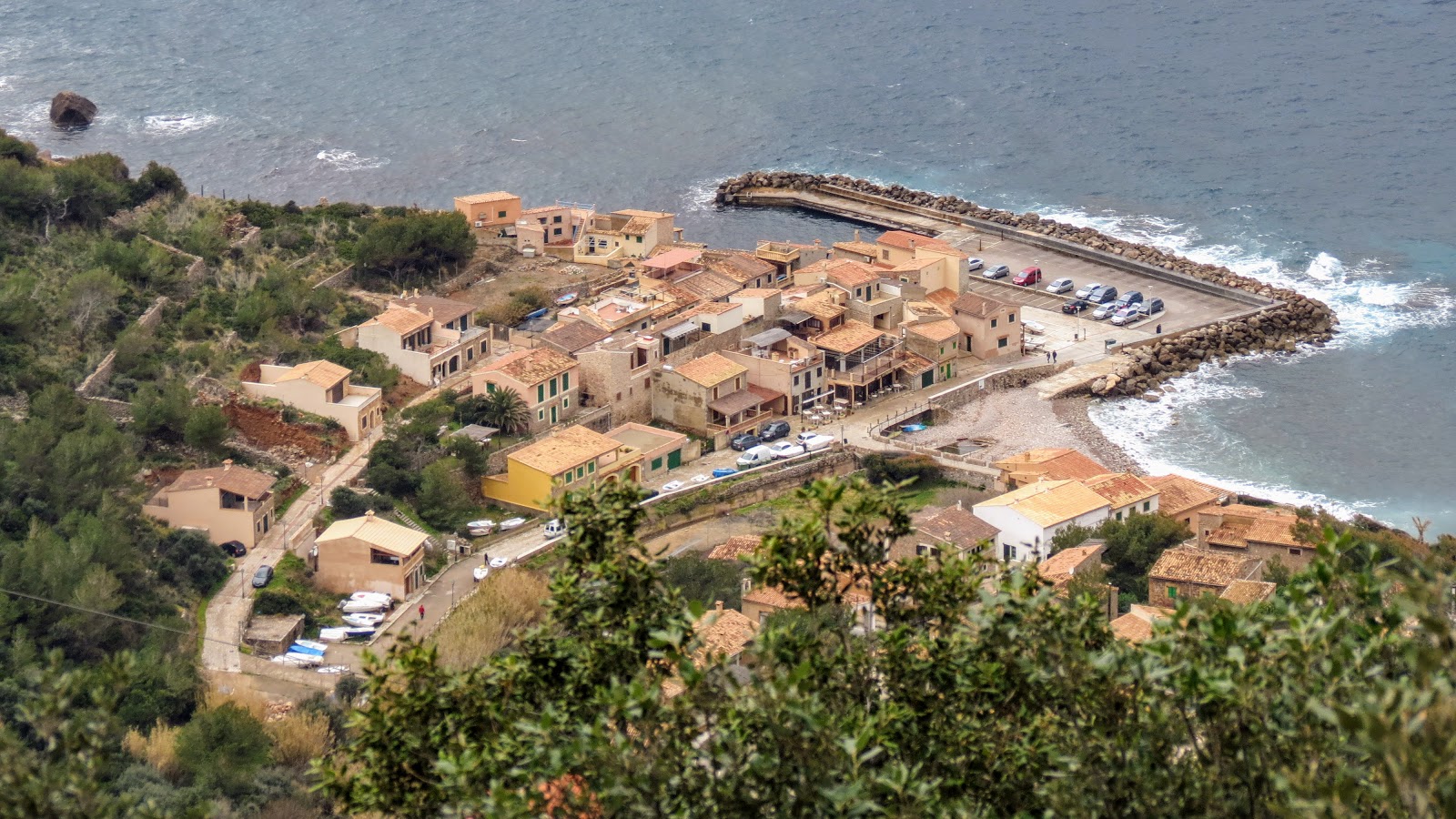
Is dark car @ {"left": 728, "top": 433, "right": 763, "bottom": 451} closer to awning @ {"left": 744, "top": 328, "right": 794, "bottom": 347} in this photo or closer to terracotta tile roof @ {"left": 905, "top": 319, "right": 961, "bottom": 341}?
awning @ {"left": 744, "top": 328, "right": 794, "bottom": 347}

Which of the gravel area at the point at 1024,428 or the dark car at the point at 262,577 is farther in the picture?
the gravel area at the point at 1024,428

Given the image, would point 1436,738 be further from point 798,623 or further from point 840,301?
point 840,301

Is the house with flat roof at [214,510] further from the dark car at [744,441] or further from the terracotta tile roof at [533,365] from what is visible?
the dark car at [744,441]

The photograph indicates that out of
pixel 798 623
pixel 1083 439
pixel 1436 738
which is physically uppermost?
pixel 1436 738

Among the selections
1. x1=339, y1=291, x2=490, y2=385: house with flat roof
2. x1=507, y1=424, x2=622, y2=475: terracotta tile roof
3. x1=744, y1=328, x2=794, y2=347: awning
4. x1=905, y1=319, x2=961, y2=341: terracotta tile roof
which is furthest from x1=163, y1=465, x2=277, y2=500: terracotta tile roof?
x1=905, y1=319, x2=961, y2=341: terracotta tile roof

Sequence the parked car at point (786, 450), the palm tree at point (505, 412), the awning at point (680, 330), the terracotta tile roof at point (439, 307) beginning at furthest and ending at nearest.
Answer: the terracotta tile roof at point (439, 307)
the awning at point (680, 330)
the parked car at point (786, 450)
the palm tree at point (505, 412)

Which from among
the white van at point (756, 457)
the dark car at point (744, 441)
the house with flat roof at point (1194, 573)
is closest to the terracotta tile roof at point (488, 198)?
the dark car at point (744, 441)

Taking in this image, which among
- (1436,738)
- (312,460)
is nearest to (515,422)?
(312,460)

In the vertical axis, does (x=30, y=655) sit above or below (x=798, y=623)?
below
